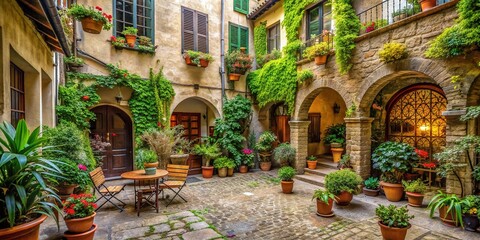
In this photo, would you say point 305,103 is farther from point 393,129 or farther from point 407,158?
point 407,158

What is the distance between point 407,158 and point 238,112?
5.72m

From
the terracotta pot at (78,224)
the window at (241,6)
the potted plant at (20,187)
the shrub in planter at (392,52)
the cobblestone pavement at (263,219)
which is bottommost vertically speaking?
the cobblestone pavement at (263,219)

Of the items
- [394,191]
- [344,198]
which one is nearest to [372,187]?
[394,191]

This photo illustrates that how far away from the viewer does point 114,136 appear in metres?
8.52

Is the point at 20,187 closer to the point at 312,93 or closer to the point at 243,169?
the point at 312,93

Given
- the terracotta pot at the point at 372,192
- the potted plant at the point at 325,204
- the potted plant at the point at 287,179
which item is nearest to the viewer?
the potted plant at the point at 325,204

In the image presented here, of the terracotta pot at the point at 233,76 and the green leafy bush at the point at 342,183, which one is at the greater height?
the terracotta pot at the point at 233,76

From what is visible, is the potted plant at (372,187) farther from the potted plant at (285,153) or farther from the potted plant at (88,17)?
the potted plant at (88,17)

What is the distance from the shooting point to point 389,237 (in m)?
3.89

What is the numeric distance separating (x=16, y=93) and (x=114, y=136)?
172 inches

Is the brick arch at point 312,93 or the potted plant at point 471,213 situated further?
the brick arch at point 312,93

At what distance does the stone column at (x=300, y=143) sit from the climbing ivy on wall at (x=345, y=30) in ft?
8.63

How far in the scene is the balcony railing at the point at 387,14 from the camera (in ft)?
19.8

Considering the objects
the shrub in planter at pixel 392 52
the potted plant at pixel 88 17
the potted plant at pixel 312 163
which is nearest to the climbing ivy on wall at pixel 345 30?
the shrub in planter at pixel 392 52
